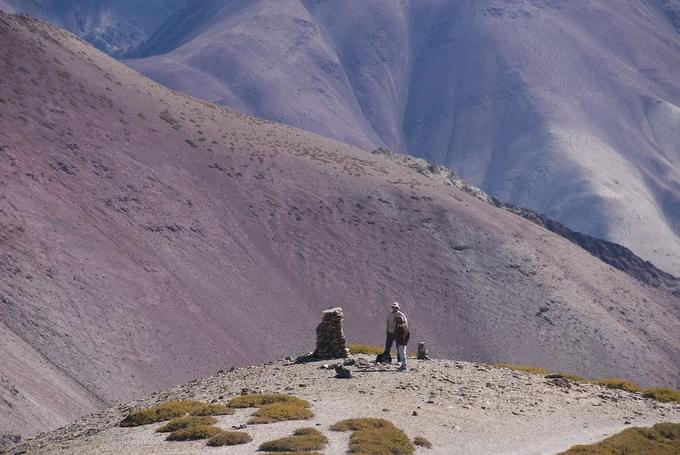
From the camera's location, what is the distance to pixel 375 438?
86.2 feet

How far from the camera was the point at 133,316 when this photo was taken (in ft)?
250

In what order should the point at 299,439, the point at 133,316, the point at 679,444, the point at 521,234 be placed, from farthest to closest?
the point at 521,234 < the point at 133,316 < the point at 679,444 < the point at 299,439

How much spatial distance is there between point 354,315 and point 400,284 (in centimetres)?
859

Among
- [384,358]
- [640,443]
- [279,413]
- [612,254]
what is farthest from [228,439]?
[612,254]

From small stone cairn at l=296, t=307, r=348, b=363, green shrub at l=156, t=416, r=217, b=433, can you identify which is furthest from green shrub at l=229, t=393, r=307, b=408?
small stone cairn at l=296, t=307, r=348, b=363

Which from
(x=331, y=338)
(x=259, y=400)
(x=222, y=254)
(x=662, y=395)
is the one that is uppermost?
(x=331, y=338)

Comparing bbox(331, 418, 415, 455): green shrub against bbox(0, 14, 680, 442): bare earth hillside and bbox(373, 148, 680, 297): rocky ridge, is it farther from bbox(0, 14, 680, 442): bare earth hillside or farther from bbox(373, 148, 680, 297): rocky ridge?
bbox(373, 148, 680, 297): rocky ridge

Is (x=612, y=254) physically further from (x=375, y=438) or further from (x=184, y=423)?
(x=375, y=438)

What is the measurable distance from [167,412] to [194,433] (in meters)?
2.84

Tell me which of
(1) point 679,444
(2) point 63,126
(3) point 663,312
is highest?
(2) point 63,126

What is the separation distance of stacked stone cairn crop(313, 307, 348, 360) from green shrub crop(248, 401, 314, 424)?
677cm

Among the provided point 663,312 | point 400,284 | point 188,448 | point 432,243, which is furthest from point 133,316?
point 663,312

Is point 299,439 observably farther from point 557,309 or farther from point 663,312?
point 663,312

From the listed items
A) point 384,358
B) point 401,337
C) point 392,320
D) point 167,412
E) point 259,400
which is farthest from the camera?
point 384,358
